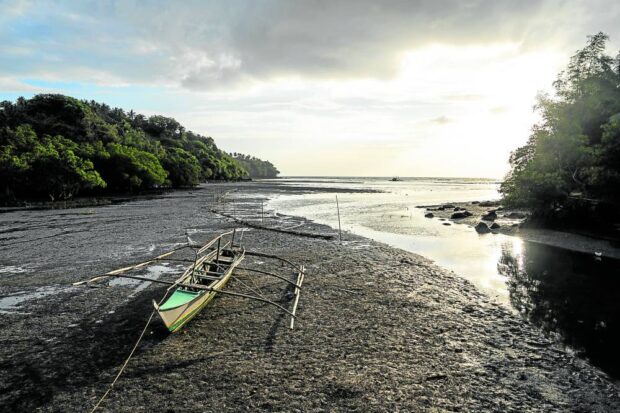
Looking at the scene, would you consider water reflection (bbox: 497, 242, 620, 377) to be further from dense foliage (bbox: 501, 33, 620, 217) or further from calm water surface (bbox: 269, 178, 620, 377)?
dense foliage (bbox: 501, 33, 620, 217)

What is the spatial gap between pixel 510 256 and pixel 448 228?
14.2 meters

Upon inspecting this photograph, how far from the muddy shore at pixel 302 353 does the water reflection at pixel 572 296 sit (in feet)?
3.83

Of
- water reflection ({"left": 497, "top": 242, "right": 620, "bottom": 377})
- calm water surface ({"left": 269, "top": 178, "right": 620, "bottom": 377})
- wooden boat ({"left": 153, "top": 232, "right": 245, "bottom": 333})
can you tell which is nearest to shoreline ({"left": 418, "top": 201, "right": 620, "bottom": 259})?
calm water surface ({"left": 269, "top": 178, "right": 620, "bottom": 377})

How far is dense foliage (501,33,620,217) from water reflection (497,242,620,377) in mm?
12280

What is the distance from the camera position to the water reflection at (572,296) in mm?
12633

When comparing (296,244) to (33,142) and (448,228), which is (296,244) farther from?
(33,142)

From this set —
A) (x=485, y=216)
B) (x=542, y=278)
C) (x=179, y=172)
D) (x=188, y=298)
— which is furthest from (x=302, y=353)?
(x=179, y=172)

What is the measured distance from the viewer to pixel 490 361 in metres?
10.9

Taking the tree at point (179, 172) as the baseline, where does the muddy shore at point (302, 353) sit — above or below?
below

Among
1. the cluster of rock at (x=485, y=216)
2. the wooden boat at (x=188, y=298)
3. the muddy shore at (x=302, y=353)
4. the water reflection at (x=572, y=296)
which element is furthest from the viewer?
the cluster of rock at (x=485, y=216)

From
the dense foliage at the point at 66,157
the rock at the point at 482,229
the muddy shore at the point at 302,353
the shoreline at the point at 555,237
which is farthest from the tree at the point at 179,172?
the muddy shore at the point at 302,353

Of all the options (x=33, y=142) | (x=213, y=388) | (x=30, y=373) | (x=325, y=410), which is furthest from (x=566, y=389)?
(x=33, y=142)

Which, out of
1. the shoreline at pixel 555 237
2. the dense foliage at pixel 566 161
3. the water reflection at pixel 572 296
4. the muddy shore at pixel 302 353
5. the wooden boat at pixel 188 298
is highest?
the dense foliage at pixel 566 161

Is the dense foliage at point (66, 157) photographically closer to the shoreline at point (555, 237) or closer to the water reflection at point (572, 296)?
the shoreline at point (555, 237)
